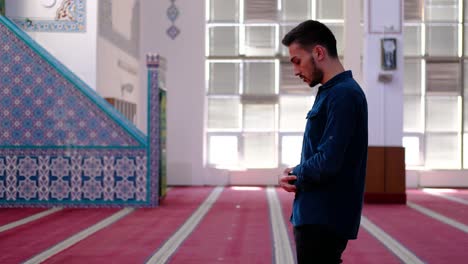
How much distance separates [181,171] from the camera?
389 inches

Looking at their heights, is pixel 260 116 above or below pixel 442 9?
below

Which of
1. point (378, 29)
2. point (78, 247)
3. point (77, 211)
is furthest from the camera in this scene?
point (378, 29)

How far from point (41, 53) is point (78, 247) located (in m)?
3.04

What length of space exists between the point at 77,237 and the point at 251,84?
5817 mm

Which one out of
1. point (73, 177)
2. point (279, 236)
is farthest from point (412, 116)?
point (279, 236)

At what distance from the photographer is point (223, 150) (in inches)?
401

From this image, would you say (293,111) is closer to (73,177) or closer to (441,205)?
(441,205)

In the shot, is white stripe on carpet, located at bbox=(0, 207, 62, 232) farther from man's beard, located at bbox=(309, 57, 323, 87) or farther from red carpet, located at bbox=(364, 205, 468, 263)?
man's beard, located at bbox=(309, 57, 323, 87)

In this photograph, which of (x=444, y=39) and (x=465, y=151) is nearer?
(x=465, y=151)

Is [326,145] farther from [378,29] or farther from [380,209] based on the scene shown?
[378,29]

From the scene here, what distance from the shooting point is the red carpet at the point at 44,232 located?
4094 mm

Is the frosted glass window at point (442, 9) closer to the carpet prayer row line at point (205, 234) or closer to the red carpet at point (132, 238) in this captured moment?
the carpet prayer row line at point (205, 234)

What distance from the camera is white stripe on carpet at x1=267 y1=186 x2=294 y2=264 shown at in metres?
3.93

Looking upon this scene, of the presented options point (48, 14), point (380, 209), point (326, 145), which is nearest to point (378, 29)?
point (380, 209)
